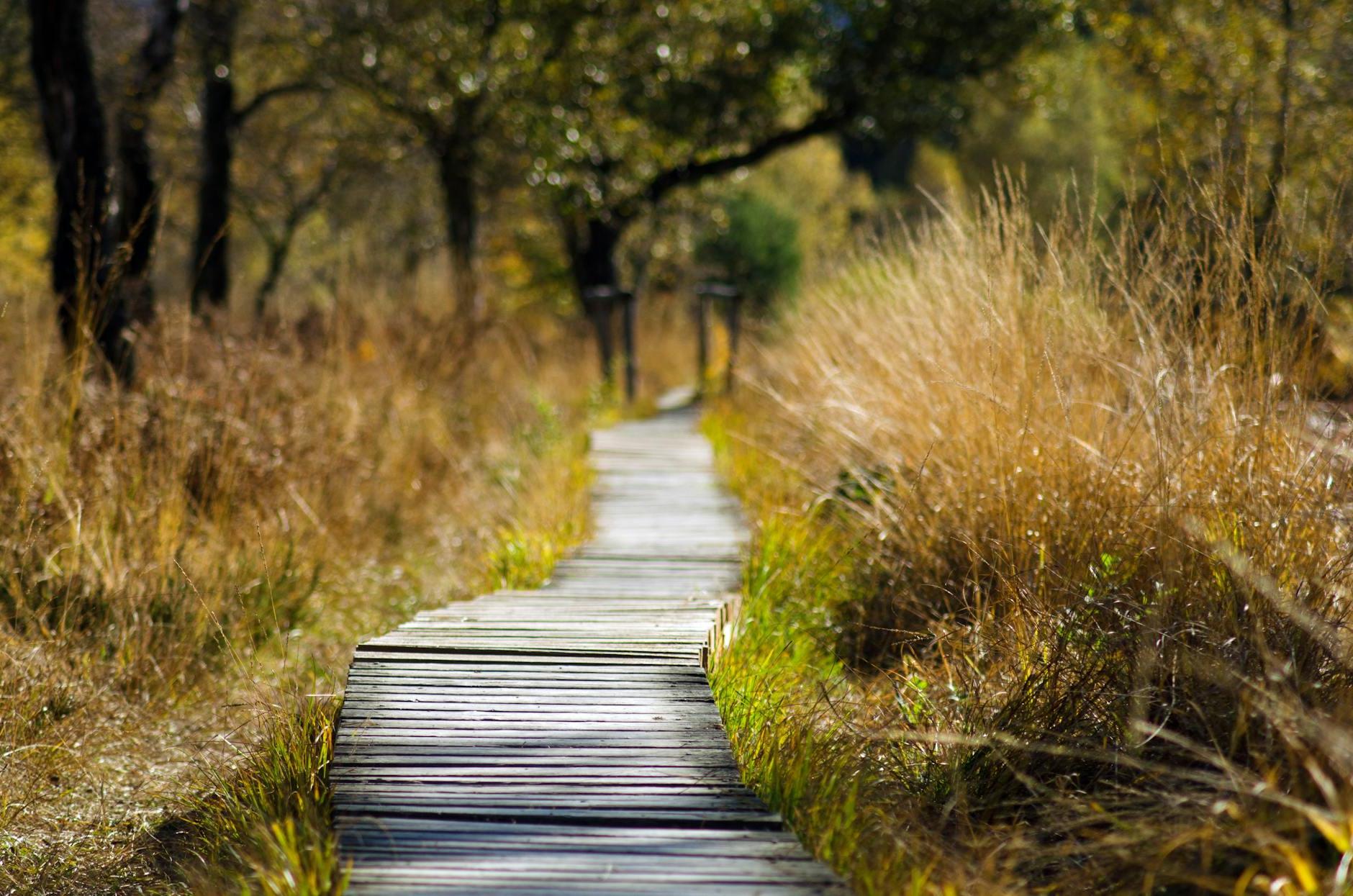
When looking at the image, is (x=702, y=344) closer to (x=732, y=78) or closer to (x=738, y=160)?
(x=738, y=160)

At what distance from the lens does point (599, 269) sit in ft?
43.6

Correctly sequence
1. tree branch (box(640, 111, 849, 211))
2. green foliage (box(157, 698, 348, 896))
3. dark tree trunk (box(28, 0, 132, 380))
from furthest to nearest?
tree branch (box(640, 111, 849, 211)), dark tree trunk (box(28, 0, 132, 380)), green foliage (box(157, 698, 348, 896))

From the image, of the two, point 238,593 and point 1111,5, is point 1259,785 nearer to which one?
point 238,593

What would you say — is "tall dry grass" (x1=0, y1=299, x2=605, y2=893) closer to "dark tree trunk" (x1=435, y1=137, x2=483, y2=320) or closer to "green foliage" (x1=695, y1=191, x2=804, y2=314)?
"dark tree trunk" (x1=435, y1=137, x2=483, y2=320)

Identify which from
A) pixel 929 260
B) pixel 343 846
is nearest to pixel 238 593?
pixel 343 846

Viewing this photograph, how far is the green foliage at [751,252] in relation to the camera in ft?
62.7

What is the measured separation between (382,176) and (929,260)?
13.0 m

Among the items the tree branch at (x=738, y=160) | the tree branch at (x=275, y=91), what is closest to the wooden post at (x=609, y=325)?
the tree branch at (x=738, y=160)

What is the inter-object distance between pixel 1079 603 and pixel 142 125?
6673mm

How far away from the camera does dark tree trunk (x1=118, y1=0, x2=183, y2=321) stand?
290 inches

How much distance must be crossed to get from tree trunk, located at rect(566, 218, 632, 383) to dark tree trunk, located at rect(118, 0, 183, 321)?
4.09 meters

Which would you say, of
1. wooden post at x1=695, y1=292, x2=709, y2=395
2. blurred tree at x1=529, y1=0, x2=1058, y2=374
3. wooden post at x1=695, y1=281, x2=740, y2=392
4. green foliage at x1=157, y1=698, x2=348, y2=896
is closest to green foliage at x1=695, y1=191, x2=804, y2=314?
blurred tree at x1=529, y1=0, x2=1058, y2=374

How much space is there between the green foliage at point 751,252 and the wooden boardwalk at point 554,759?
15191 millimetres

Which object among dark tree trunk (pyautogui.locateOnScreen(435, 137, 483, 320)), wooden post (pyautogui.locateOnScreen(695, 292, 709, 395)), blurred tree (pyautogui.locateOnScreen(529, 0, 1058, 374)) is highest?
blurred tree (pyautogui.locateOnScreen(529, 0, 1058, 374))
